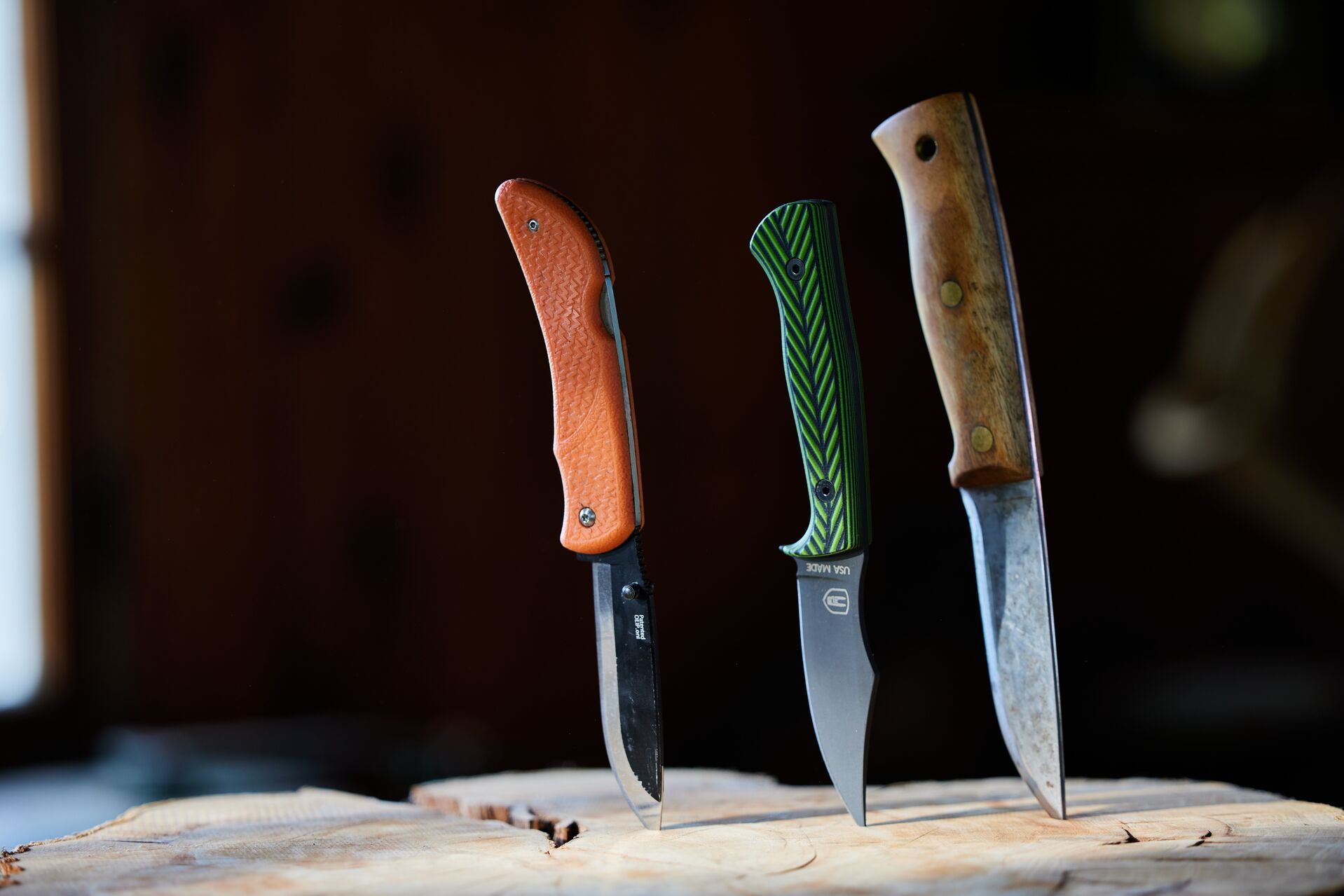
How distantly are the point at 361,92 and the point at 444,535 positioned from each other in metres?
0.86

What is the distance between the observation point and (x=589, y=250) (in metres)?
1.18

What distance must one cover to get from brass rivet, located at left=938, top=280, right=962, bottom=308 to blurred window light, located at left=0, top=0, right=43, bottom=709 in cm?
181

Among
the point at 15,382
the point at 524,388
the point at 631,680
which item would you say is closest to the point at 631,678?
the point at 631,680

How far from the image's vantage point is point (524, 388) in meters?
2.42

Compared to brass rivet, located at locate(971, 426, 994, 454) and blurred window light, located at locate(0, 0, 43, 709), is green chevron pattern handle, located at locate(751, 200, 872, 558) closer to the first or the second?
brass rivet, located at locate(971, 426, 994, 454)

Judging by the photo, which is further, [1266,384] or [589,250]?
[1266,384]

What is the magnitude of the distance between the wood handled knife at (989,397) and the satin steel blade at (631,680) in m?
0.32

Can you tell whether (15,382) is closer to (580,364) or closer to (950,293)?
(580,364)

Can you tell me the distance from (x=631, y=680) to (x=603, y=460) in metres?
0.21

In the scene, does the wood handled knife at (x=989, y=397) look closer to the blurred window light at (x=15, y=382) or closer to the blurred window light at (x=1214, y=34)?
the blurred window light at (x=1214, y=34)

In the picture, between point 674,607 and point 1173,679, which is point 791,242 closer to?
point 674,607

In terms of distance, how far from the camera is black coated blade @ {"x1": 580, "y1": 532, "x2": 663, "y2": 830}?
1157 millimetres

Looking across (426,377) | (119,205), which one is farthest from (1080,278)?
(119,205)

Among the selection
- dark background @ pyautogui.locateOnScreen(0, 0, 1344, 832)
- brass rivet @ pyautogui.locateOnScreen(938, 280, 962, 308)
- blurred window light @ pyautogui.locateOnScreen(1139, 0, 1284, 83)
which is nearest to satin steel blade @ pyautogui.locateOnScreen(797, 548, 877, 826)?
brass rivet @ pyautogui.locateOnScreen(938, 280, 962, 308)
